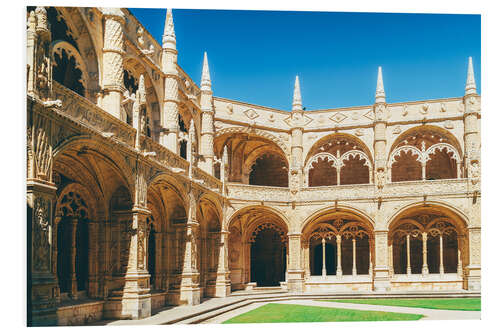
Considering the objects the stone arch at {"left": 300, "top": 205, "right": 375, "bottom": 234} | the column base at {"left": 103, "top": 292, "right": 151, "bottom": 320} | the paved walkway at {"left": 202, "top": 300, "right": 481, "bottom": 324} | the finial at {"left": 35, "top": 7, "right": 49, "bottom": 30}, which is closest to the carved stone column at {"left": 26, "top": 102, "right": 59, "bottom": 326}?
the finial at {"left": 35, "top": 7, "right": 49, "bottom": 30}

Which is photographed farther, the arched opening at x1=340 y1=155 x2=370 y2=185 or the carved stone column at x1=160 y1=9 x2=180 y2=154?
the arched opening at x1=340 y1=155 x2=370 y2=185

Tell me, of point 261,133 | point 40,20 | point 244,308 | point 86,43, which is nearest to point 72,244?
point 86,43

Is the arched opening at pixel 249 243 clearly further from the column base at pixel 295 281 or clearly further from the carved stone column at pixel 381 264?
the carved stone column at pixel 381 264

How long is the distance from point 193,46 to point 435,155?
61.1 feet

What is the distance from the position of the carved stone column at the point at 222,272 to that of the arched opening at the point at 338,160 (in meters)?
6.30

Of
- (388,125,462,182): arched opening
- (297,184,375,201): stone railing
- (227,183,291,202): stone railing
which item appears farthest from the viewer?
(388,125,462,182): arched opening

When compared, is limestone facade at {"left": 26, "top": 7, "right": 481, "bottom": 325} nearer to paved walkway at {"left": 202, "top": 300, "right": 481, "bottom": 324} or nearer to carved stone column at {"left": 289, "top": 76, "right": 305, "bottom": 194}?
carved stone column at {"left": 289, "top": 76, "right": 305, "bottom": 194}

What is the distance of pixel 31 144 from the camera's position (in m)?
10.5

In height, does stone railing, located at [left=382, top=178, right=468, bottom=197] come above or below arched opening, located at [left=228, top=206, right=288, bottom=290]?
above

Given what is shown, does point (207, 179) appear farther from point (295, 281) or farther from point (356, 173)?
point (356, 173)

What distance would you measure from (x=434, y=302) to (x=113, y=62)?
15.0 meters

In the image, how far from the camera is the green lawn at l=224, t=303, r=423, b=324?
17109 mm

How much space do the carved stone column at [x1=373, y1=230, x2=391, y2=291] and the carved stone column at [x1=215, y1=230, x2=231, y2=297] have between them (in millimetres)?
7126

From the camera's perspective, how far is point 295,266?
89.9 ft
